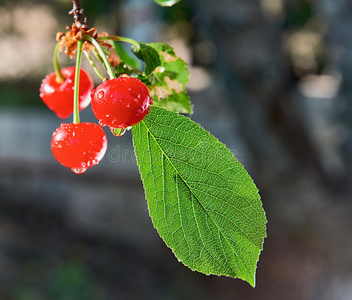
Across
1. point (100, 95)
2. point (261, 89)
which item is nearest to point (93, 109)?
point (100, 95)

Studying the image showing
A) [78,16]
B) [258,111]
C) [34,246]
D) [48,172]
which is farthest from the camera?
[48,172]

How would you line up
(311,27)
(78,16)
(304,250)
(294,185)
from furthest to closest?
(311,27), (304,250), (294,185), (78,16)

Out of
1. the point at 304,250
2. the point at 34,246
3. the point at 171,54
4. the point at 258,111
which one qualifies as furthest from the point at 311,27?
the point at 171,54

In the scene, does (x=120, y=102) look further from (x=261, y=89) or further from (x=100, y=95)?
(x=261, y=89)

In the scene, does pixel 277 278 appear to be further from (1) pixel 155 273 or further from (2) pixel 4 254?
(2) pixel 4 254

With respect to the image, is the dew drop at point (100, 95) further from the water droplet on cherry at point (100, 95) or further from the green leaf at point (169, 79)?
the green leaf at point (169, 79)

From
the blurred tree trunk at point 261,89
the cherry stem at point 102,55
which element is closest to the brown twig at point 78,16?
the cherry stem at point 102,55

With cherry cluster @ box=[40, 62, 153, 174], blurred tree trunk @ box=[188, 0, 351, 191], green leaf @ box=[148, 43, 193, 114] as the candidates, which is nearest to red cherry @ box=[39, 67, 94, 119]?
cherry cluster @ box=[40, 62, 153, 174]
